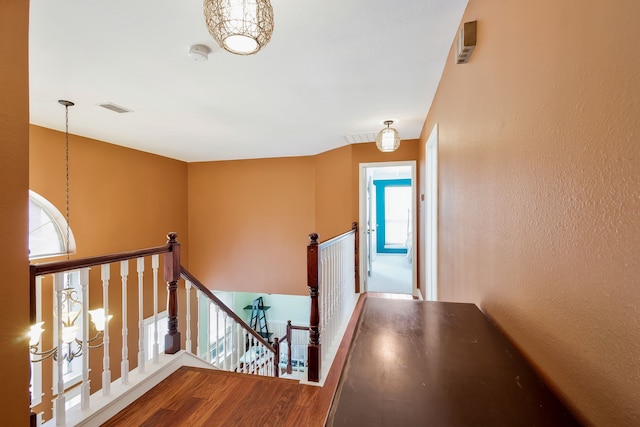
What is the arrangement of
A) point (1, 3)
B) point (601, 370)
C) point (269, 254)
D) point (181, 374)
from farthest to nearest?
point (269, 254), point (181, 374), point (1, 3), point (601, 370)

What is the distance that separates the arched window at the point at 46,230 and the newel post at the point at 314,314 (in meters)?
3.58

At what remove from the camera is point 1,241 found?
1.08 metres

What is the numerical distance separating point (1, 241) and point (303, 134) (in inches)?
133

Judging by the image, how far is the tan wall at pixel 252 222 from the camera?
A: 17.9 feet

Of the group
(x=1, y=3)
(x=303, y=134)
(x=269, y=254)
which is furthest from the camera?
(x=269, y=254)

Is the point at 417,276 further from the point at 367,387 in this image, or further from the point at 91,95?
the point at 91,95

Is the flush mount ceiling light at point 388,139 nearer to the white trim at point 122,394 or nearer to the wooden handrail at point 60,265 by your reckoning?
the wooden handrail at point 60,265

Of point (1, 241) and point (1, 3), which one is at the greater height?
point (1, 3)

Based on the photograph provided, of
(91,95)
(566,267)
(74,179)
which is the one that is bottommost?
(566,267)

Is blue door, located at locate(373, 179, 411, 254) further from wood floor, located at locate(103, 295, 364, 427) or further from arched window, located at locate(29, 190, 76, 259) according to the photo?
arched window, located at locate(29, 190, 76, 259)

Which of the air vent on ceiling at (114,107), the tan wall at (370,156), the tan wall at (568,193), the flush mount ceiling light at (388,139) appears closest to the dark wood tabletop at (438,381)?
the tan wall at (568,193)

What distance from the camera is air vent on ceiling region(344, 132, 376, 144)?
4.02 m

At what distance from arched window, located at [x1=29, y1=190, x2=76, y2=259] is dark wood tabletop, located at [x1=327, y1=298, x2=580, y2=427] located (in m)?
4.40

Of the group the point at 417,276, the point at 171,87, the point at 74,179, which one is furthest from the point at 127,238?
the point at 417,276
